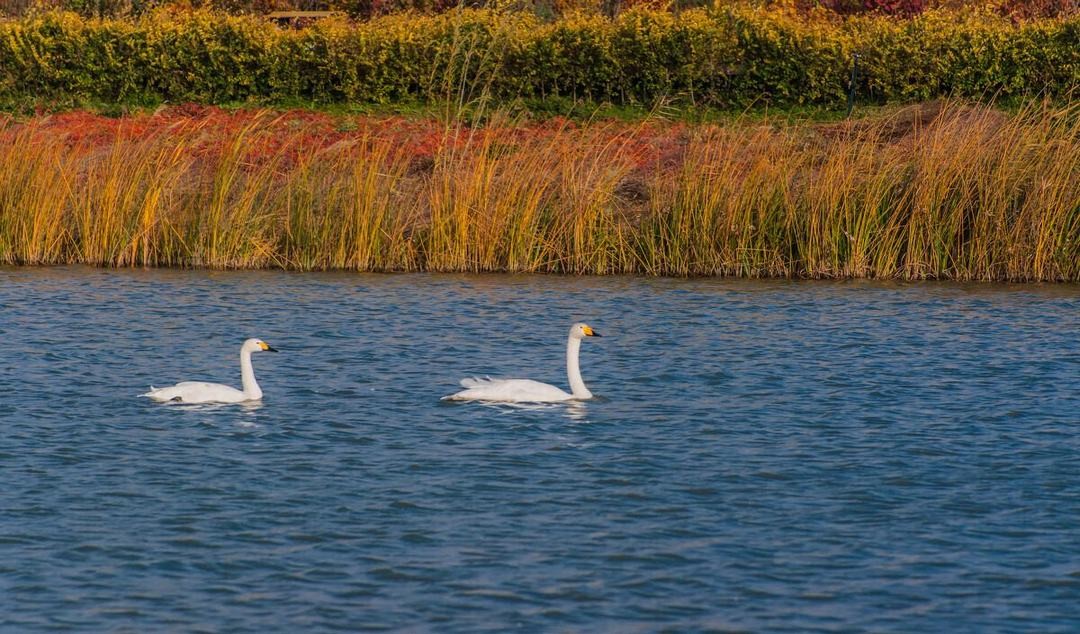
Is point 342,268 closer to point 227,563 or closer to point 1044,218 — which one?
point 1044,218

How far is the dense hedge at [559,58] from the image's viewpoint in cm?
3200

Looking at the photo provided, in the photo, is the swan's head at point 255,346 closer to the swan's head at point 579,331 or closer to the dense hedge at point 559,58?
the swan's head at point 579,331

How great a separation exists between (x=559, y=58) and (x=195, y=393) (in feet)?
71.1

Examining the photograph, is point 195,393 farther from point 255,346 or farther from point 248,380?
point 255,346

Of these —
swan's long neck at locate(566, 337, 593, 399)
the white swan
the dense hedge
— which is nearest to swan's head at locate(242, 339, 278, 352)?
the white swan

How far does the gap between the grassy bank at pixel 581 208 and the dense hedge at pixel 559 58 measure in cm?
1063

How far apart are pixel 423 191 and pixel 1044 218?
784 cm

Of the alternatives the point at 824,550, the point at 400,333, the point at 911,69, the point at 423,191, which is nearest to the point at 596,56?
the point at 911,69

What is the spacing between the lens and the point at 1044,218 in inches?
786

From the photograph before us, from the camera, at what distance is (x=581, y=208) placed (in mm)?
20766

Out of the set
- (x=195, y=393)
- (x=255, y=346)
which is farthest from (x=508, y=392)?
(x=195, y=393)

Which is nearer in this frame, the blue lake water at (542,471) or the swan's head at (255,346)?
the blue lake water at (542,471)

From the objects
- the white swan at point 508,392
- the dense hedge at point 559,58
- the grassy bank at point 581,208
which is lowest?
the white swan at point 508,392

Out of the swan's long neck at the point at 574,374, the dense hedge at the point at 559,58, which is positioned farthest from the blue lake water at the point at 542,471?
the dense hedge at the point at 559,58
